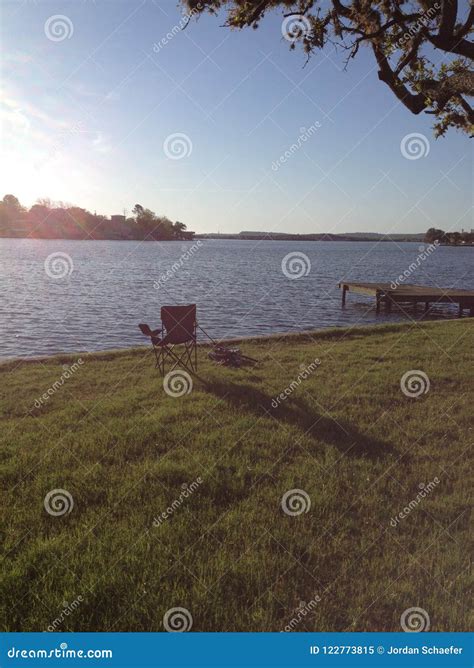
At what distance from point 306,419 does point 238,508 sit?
110 inches

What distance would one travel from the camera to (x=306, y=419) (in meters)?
7.21

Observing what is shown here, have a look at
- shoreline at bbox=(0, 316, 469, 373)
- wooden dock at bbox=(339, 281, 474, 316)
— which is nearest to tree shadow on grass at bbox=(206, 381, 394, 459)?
shoreline at bbox=(0, 316, 469, 373)

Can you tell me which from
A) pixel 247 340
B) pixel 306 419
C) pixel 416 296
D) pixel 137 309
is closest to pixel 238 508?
pixel 306 419

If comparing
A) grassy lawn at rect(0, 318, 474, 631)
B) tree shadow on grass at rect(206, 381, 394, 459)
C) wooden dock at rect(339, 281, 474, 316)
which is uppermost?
wooden dock at rect(339, 281, 474, 316)

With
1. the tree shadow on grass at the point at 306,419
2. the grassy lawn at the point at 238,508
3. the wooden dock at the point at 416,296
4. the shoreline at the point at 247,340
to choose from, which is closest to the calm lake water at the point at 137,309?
the wooden dock at the point at 416,296

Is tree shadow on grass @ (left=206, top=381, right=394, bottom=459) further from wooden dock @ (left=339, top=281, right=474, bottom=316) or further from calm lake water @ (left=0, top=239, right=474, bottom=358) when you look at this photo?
wooden dock @ (left=339, top=281, right=474, bottom=316)

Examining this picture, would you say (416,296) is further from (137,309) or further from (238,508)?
(238,508)

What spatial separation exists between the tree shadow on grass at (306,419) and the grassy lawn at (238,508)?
1.5 inches

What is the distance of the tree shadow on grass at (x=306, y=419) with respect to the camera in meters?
6.15

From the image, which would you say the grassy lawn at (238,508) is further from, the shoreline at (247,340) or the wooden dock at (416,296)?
the wooden dock at (416,296)

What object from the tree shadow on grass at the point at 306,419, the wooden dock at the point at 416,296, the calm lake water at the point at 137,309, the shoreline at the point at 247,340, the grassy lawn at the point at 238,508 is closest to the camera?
the grassy lawn at the point at 238,508

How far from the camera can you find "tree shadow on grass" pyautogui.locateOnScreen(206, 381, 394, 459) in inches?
242

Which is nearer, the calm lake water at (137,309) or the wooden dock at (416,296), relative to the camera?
the calm lake water at (137,309)

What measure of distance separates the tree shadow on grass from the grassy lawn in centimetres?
4
